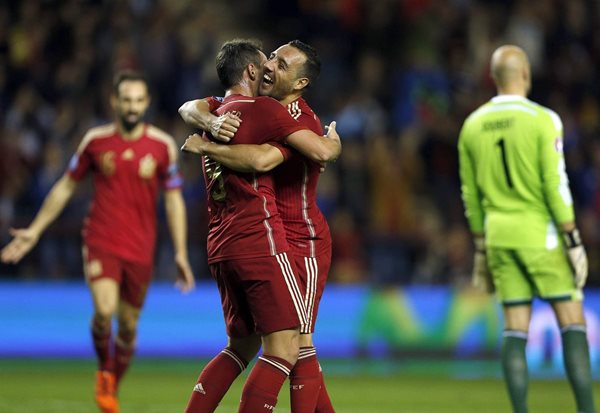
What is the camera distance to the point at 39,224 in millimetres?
9430

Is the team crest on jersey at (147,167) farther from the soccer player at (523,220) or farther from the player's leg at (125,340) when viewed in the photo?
the soccer player at (523,220)

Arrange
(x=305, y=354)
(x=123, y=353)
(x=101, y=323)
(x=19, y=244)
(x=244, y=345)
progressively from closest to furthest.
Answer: (x=305, y=354) → (x=244, y=345) → (x=19, y=244) → (x=101, y=323) → (x=123, y=353)

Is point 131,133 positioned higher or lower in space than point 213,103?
higher

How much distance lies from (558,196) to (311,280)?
74.3 inches

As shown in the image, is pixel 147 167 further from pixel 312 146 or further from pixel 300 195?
pixel 312 146

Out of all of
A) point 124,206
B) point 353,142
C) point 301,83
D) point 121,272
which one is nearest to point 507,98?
point 301,83

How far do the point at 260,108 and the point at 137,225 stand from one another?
366cm

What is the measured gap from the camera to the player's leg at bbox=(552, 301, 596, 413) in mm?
7684

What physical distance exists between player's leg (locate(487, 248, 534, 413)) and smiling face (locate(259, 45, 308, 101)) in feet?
6.80

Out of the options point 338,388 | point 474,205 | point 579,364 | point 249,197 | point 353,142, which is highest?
point 353,142

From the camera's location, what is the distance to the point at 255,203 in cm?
643

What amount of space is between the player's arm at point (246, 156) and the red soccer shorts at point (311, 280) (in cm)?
64

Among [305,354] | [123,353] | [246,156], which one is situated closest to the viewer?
[246,156]

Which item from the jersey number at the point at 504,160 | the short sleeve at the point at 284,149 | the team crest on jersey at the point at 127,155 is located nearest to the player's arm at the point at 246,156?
the short sleeve at the point at 284,149
